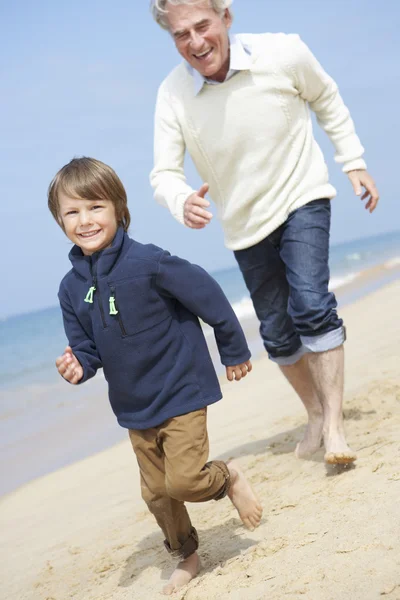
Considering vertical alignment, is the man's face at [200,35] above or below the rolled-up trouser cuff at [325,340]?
above

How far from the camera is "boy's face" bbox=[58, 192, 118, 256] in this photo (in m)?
2.99

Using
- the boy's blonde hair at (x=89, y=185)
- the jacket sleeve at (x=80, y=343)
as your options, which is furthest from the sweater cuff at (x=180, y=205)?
the jacket sleeve at (x=80, y=343)

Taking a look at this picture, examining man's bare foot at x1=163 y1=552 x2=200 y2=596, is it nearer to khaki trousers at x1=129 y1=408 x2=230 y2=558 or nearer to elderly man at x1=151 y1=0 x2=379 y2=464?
khaki trousers at x1=129 y1=408 x2=230 y2=558

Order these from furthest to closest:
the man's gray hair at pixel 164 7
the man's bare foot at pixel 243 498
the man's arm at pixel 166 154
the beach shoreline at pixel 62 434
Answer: the beach shoreline at pixel 62 434, the man's arm at pixel 166 154, the man's gray hair at pixel 164 7, the man's bare foot at pixel 243 498

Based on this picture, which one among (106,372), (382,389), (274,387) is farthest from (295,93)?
(274,387)

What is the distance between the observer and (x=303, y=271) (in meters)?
3.74

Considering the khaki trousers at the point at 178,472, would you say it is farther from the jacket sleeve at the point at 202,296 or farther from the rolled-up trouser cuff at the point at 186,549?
the jacket sleeve at the point at 202,296

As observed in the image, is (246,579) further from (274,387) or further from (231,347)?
(274,387)

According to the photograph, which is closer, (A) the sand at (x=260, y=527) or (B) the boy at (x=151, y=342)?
(A) the sand at (x=260, y=527)

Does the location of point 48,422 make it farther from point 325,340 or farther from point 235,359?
point 235,359

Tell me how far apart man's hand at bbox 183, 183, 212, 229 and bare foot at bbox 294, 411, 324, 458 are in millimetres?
1443

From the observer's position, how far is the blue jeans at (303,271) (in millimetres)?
3715

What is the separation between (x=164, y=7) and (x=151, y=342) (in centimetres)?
162

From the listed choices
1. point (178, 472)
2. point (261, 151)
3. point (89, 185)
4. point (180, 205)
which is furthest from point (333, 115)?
point (178, 472)
